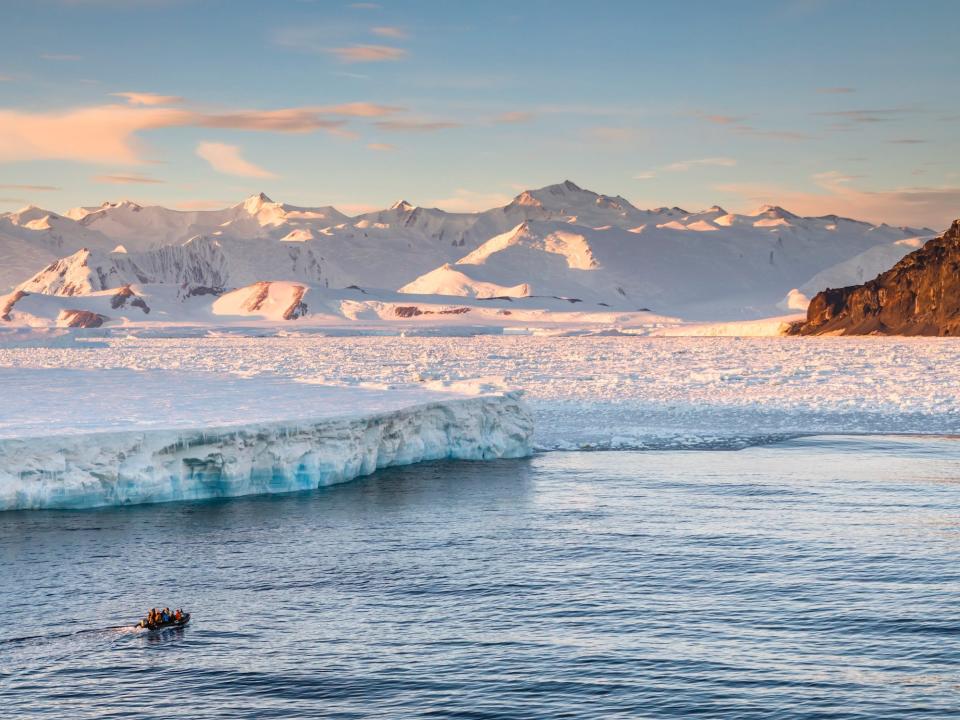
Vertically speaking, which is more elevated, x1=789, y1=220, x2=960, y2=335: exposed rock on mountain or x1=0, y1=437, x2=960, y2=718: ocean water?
x1=789, y1=220, x2=960, y2=335: exposed rock on mountain

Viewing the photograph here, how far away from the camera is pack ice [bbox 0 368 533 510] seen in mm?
20891

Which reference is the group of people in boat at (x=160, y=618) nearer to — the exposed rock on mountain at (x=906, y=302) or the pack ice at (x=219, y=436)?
the pack ice at (x=219, y=436)

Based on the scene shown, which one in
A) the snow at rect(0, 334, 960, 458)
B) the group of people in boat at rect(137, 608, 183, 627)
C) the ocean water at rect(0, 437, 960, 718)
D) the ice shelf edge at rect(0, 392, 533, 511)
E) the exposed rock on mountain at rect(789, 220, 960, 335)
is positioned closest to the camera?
the ocean water at rect(0, 437, 960, 718)

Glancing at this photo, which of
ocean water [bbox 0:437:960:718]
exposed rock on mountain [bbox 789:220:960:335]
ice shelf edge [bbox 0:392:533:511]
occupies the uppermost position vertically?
exposed rock on mountain [bbox 789:220:960:335]

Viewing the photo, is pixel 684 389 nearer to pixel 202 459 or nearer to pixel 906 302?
pixel 202 459

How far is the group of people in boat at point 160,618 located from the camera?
43.8 ft

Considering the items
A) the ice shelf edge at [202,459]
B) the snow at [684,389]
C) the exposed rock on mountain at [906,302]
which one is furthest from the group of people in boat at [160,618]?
the exposed rock on mountain at [906,302]

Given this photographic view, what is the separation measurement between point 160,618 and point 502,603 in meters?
3.87

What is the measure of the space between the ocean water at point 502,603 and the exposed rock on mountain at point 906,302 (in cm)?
10561

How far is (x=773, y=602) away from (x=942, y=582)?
243 cm

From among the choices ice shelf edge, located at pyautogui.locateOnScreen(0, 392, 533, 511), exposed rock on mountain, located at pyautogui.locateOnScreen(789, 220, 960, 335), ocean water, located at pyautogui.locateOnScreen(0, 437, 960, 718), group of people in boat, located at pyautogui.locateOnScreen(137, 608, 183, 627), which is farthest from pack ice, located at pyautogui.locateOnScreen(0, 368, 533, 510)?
exposed rock on mountain, located at pyautogui.locateOnScreen(789, 220, 960, 335)

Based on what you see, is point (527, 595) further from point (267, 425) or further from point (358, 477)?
point (358, 477)

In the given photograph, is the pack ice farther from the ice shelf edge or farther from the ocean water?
the ocean water

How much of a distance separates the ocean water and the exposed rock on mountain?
106m
